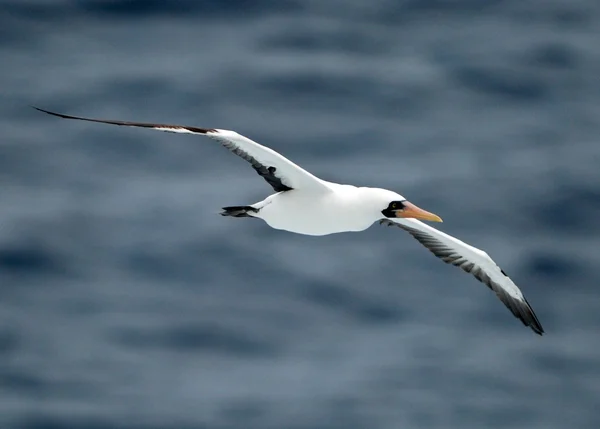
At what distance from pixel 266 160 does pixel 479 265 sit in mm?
4234

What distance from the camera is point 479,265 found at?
68.2ft

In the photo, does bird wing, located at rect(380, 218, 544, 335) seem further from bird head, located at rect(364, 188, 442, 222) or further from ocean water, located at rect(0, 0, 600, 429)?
ocean water, located at rect(0, 0, 600, 429)

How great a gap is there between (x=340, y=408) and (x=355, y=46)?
32.4 ft

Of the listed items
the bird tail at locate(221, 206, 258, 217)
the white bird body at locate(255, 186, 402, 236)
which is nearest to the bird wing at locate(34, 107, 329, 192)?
the white bird body at locate(255, 186, 402, 236)

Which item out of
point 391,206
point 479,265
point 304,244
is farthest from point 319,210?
point 304,244

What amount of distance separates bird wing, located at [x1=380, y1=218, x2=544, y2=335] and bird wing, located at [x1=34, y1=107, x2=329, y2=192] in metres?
2.30

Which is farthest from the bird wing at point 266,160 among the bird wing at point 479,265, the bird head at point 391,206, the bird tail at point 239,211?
the bird wing at point 479,265

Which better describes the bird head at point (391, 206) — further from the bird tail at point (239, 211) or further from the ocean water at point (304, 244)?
the ocean water at point (304, 244)

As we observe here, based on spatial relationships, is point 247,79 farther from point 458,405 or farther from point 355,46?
point 458,405

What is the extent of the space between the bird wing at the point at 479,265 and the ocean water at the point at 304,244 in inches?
372

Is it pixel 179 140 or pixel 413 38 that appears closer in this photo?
pixel 179 140

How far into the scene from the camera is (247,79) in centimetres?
3459

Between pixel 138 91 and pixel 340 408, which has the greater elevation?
pixel 138 91

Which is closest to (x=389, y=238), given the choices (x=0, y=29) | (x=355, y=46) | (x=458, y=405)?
(x=458, y=405)
